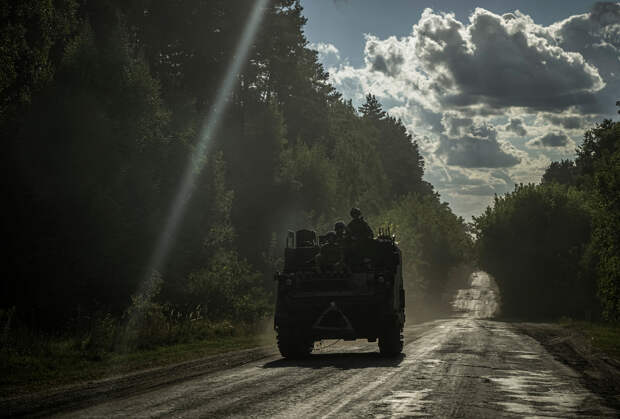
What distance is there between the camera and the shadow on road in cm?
1380

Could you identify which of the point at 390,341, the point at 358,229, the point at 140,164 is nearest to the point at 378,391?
the point at 390,341

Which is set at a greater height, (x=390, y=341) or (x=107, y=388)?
(x=390, y=341)

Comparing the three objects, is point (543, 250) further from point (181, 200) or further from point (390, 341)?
point (390, 341)

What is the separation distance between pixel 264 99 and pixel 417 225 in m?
35.0

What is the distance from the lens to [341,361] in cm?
1471

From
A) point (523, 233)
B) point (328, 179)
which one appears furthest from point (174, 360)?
point (523, 233)

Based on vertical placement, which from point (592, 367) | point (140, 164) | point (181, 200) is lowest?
point (592, 367)

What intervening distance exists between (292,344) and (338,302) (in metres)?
1.46

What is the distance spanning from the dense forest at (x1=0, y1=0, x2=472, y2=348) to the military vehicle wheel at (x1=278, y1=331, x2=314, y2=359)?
7.58 m

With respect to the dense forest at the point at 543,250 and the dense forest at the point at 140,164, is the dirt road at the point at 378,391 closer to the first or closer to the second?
the dense forest at the point at 140,164

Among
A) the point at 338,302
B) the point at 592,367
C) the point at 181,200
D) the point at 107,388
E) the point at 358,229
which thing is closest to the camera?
the point at 107,388

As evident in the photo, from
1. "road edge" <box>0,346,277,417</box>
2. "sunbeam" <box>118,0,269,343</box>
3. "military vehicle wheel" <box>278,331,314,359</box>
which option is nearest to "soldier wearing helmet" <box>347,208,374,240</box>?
"military vehicle wheel" <box>278,331,314,359</box>

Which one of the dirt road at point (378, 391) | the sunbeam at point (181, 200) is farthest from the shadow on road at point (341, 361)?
the sunbeam at point (181, 200)

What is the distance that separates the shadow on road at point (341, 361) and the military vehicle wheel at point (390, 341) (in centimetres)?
16
